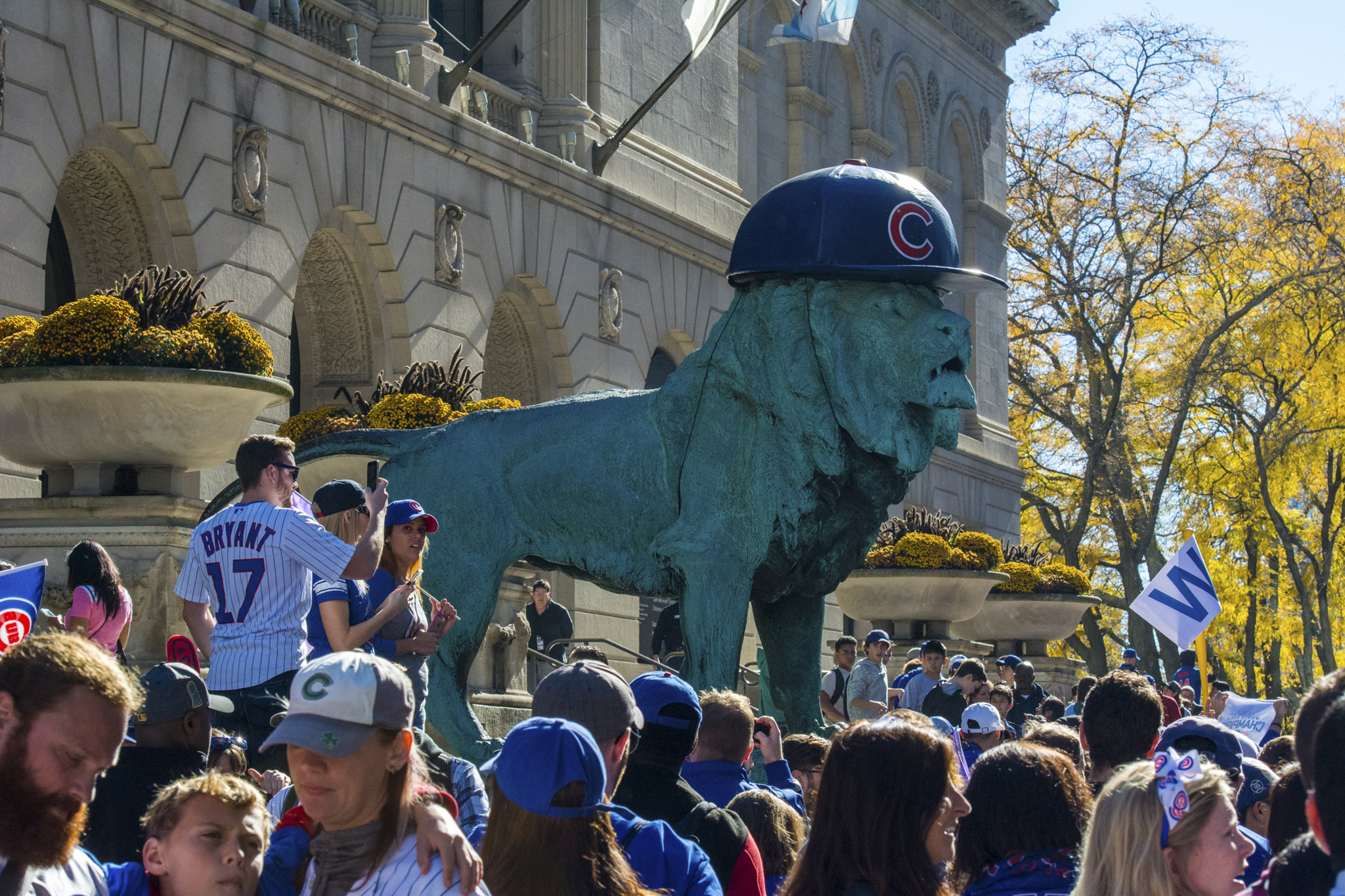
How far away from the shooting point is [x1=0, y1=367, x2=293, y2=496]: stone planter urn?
1144 cm

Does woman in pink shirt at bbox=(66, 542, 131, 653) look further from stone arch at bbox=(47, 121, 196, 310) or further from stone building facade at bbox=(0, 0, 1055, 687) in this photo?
stone arch at bbox=(47, 121, 196, 310)

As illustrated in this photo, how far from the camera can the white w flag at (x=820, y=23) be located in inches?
900

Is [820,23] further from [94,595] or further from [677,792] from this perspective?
[677,792]

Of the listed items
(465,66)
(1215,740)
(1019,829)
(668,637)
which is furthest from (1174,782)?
(465,66)

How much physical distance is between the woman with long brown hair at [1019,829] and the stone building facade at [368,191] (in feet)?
17.6

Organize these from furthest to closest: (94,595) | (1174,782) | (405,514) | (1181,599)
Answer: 1. (1181,599)
2. (94,595)
3. (405,514)
4. (1174,782)

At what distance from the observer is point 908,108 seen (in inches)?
1558

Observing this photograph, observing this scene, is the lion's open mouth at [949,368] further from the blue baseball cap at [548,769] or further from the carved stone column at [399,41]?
the carved stone column at [399,41]

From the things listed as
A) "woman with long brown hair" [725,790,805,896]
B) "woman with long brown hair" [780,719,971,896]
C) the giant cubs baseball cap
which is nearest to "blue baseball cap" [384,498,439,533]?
"woman with long brown hair" [725,790,805,896]

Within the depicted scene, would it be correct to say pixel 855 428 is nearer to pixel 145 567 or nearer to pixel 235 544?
pixel 235 544

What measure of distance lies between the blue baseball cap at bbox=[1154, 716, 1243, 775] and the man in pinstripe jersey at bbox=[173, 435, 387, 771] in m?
A: 3.14

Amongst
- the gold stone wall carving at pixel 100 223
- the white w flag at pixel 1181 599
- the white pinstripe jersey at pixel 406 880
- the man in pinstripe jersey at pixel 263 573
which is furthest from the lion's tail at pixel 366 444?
the gold stone wall carving at pixel 100 223

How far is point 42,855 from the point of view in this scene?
3400 millimetres

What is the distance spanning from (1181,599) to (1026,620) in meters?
14.8
